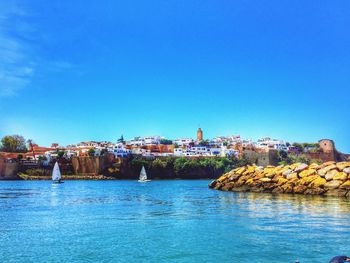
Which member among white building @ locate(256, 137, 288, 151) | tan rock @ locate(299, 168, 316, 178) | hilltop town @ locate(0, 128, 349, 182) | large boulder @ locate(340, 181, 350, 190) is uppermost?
white building @ locate(256, 137, 288, 151)

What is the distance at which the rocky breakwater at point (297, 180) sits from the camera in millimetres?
44188

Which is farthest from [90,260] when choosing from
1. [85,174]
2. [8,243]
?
[85,174]

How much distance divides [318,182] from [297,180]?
3.68 m

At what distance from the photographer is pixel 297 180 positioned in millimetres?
49438

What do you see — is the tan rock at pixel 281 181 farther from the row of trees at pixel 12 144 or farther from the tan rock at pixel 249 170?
the row of trees at pixel 12 144

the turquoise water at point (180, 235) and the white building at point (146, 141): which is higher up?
the white building at point (146, 141)

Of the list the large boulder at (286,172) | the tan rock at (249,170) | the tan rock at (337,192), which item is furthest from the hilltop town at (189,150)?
the tan rock at (337,192)

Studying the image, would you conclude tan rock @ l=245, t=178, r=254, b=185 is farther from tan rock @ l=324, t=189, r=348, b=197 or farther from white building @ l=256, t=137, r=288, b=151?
white building @ l=256, t=137, r=288, b=151

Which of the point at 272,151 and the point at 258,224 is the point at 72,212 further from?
the point at 272,151

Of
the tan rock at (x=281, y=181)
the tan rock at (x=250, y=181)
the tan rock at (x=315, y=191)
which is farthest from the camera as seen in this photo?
the tan rock at (x=250, y=181)

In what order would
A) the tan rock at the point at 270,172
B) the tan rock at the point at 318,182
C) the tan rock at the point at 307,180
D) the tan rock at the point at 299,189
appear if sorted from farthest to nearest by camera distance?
the tan rock at the point at 270,172 < the tan rock at the point at 307,180 < the tan rock at the point at 299,189 < the tan rock at the point at 318,182

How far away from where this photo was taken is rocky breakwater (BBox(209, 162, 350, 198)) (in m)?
44.2

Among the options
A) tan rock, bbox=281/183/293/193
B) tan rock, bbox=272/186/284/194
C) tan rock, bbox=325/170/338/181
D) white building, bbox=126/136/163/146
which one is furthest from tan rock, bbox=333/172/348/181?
white building, bbox=126/136/163/146

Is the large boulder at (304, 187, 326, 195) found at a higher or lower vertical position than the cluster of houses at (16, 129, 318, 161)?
lower
